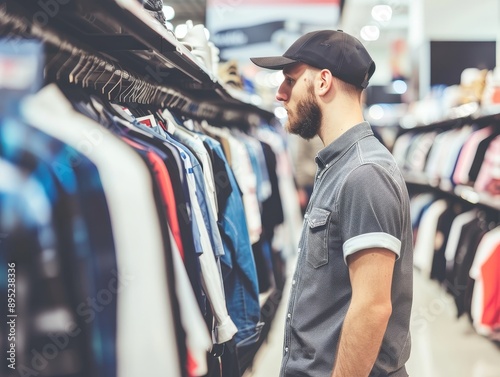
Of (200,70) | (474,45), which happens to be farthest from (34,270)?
(474,45)

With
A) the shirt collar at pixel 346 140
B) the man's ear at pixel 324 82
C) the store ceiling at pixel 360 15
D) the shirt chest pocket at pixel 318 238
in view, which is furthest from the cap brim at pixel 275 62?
the store ceiling at pixel 360 15

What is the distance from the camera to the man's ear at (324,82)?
1.70m

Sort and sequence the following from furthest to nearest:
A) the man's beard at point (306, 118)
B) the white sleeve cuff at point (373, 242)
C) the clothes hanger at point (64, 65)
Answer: the man's beard at point (306, 118)
the clothes hanger at point (64, 65)
the white sleeve cuff at point (373, 242)

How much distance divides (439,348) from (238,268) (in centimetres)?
232

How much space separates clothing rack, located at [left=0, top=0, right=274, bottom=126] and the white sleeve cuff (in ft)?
2.68

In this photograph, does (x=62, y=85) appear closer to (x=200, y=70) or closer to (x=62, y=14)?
(x=62, y=14)

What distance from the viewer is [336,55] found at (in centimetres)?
170

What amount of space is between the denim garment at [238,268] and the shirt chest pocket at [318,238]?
83cm

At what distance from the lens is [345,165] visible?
166 cm

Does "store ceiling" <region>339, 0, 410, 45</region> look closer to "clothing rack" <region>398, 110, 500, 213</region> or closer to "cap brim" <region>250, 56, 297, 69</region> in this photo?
"clothing rack" <region>398, 110, 500, 213</region>

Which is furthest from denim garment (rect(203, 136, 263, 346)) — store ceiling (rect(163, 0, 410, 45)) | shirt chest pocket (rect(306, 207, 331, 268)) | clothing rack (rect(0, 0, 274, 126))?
store ceiling (rect(163, 0, 410, 45))

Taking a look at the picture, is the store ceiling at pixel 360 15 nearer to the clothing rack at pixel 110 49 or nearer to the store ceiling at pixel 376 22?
the store ceiling at pixel 376 22

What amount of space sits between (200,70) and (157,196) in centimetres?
104

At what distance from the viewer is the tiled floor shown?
3.79m
